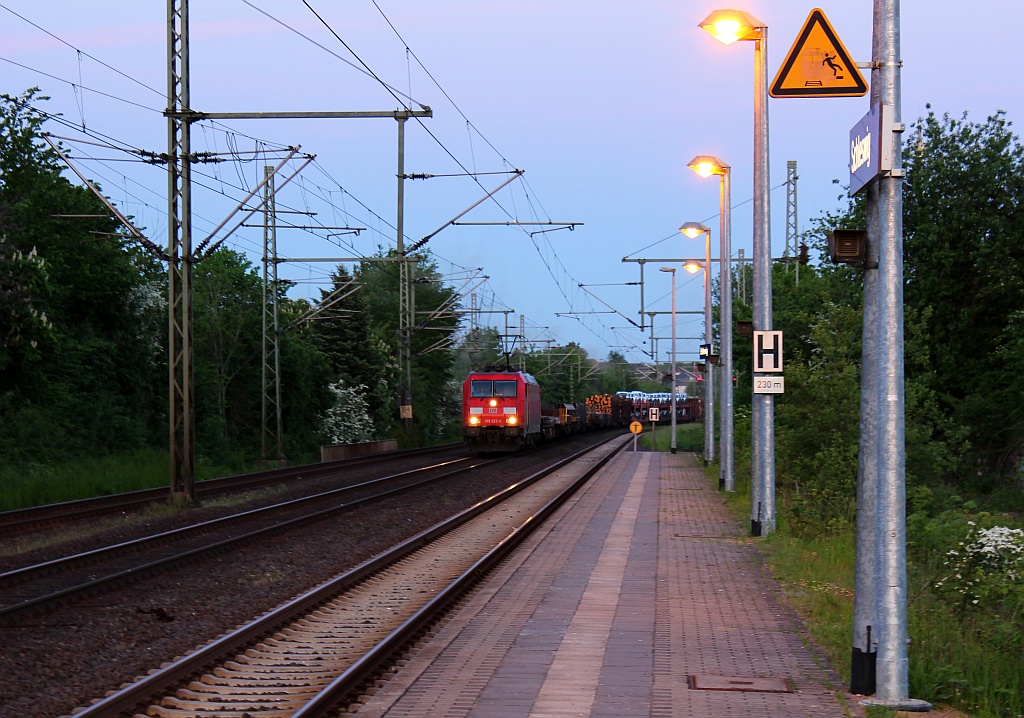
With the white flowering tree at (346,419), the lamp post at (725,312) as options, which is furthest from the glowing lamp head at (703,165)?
the white flowering tree at (346,419)

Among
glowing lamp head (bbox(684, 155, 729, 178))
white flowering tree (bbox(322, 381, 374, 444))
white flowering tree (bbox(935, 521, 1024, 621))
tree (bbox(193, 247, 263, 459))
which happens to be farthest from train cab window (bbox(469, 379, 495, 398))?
white flowering tree (bbox(935, 521, 1024, 621))

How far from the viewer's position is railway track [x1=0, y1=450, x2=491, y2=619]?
12.8m

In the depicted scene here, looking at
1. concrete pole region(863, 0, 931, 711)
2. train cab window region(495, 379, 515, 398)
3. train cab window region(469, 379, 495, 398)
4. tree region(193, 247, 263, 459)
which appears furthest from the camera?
train cab window region(469, 379, 495, 398)

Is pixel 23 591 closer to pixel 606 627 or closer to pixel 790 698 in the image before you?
pixel 606 627

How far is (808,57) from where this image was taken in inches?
334

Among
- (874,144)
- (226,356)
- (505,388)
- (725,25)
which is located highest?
(725,25)

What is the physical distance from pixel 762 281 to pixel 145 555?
32.3 ft

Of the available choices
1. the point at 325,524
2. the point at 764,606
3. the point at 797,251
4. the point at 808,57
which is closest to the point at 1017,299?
the point at 797,251

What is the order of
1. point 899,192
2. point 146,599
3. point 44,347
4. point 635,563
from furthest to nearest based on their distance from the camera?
1. point 44,347
2. point 635,563
3. point 146,599
4. point 899,192

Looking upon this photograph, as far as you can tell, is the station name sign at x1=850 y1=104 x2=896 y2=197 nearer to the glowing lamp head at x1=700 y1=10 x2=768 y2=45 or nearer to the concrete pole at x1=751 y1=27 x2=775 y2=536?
the glowing lamp head at x1=700 y1=10 x2=768 y2=45

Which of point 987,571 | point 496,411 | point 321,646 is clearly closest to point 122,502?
point 321,646

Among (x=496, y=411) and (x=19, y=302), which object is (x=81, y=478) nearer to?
(x=19, y=302)

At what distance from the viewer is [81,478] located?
94.2 ft

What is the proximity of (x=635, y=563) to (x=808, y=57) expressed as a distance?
785cm
